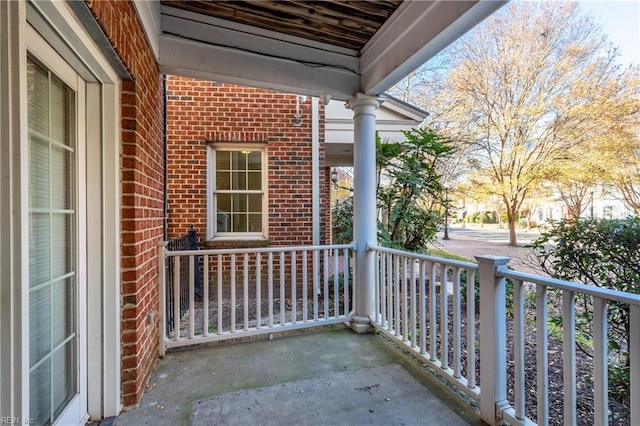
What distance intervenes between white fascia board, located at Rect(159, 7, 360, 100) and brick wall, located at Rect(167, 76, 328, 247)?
141 cm

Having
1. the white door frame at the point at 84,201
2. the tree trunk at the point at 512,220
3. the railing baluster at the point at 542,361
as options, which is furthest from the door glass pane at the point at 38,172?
the tree trunk at the point at 512,220

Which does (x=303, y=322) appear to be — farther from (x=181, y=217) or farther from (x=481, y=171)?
(x=481, y=171)

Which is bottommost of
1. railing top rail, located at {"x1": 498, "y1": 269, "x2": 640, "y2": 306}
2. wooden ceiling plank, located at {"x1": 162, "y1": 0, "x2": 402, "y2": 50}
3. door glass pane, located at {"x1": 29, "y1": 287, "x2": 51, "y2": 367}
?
door glass pane, located at {"x1": 29, "y1": 287, "x2": 51, "y2": 367}

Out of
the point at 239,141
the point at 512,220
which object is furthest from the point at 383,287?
the point at 512,220

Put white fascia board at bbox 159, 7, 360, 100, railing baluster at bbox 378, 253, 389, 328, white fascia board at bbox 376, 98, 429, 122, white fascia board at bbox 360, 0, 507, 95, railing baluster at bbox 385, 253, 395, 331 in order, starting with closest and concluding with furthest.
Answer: white fascia board at bbox 360, 0, 507, 95 → white fascia board at bbox 159, 7, 360, 100 → railing baluster at bbox 385, 253, 395, 331 → railing baluster at bbox 378, 253, 389, 328 → white fascia board at bbox 376, 98, 429, 122

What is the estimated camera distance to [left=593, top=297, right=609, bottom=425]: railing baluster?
4.15 feet

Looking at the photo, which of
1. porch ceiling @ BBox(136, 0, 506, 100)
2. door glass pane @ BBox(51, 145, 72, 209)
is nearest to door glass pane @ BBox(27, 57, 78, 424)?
door glass pane @ BBox(51, 145, 72, 209)

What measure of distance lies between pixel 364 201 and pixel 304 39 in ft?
5.32

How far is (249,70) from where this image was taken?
2744 millimetres

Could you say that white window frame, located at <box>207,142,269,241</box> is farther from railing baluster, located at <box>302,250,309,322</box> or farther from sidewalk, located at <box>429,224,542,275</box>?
sidewalk, located at <box>429,224,542,275</box>

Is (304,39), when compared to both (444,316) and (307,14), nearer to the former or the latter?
(307,14)

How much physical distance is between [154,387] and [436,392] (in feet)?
6.31

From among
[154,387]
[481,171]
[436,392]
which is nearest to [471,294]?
[436,392]

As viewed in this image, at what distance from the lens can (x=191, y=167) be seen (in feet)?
13.7
